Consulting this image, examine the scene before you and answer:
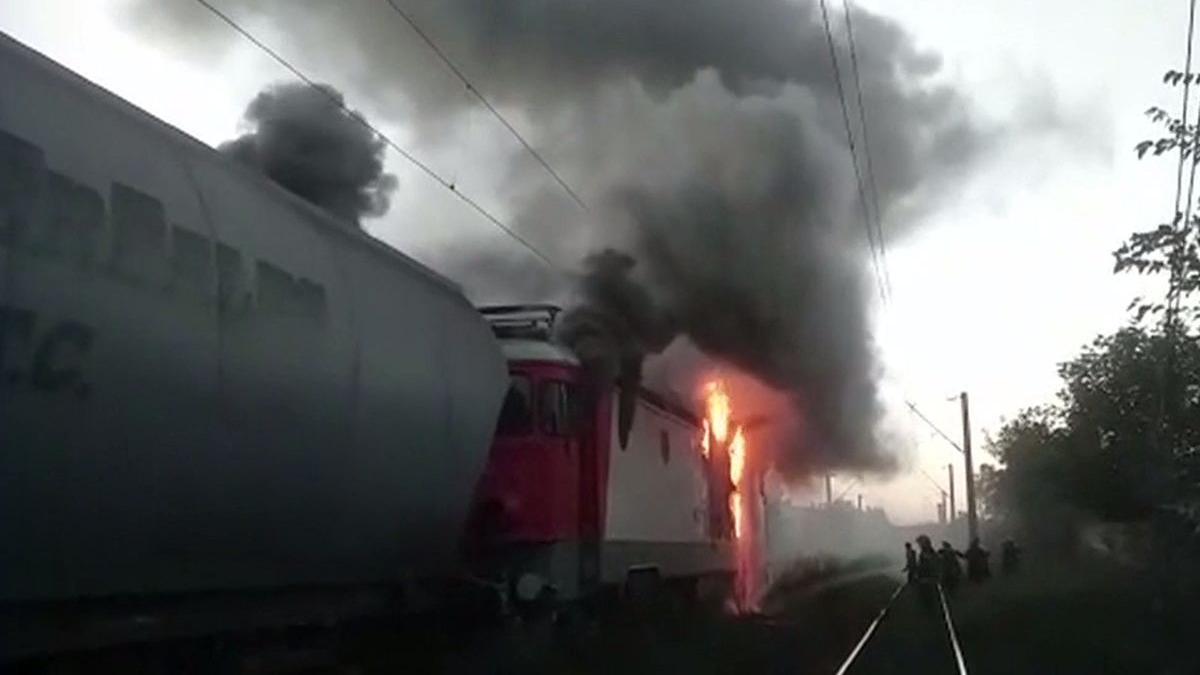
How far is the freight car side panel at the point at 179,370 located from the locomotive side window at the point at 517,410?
4.47 metres

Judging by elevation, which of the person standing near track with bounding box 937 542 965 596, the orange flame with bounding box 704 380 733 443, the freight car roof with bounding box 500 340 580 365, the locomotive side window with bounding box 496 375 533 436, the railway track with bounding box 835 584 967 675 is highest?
the orange flame with bounding box 704 380 733 443

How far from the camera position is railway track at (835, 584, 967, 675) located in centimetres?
1928

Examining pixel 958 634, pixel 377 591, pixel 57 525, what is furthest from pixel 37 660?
pixel 958 634

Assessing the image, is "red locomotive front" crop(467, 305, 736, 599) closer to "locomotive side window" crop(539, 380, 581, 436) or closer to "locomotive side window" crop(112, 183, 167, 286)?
"locomotive side window" crop(539, 380, 581, 436)

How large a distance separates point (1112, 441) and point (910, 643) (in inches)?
1263

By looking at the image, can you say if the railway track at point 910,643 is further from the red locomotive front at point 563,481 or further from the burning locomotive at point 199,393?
the burning locomotive at point 199,393

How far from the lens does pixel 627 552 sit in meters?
17.8

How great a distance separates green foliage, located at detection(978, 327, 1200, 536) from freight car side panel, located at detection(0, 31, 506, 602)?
16061mm

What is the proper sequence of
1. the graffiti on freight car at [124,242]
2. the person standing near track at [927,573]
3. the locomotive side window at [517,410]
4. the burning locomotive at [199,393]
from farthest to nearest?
the person standing near track at [927,573] → the locomotive side window at [517,410] → the burning locomotive at [199,393] → the graffiti on freight car at [124,242]

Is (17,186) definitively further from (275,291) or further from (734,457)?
(734,457)

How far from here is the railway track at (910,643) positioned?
759 inches

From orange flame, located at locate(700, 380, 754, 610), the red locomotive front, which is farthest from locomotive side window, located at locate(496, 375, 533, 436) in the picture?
orange flame, located at locate(700, 380, 754, 610)

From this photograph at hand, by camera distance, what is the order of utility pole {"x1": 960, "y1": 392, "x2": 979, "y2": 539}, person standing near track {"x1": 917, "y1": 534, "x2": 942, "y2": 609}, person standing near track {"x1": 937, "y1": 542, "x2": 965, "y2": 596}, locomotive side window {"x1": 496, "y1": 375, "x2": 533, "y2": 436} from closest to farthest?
locomotive side window {"x1": 496, "y1": 375, "x2": 533, "y2": 436} → person standing near track {"x1": 917, "y1": 534, "x2": 942, "y2": 609} → person standing near track {"x1": 937, "y1": 542, "x2": 965, "y2": 596} → utility pole {"x1": 960, "y1": 392, "x2": 979, "y2": 539}

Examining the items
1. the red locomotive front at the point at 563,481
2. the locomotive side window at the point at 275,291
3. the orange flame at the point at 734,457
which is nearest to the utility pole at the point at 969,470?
the orange flame at the point at 734,457
